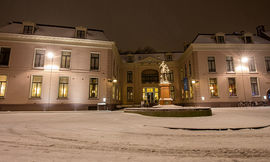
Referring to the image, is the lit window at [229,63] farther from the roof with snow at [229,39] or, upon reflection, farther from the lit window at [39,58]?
the lit window at [39,58]

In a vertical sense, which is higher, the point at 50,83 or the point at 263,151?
the point at 50,83

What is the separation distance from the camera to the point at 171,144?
350 centimetres

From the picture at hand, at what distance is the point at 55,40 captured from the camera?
1819 cm

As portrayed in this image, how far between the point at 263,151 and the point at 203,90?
18699mm

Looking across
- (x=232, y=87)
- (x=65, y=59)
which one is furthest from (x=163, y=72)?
(x=65, y=59)

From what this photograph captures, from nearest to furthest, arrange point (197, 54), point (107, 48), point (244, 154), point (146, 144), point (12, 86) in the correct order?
point (244, 154), point (146, 144), point (12, 86), point (107, 48), point (197, 54)

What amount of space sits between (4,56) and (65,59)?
7.12 m

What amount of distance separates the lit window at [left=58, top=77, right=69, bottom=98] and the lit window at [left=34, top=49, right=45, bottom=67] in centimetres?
322

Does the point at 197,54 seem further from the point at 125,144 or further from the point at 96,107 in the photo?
the point at 125,144

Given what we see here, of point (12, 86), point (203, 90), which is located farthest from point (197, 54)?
point (12, 86)

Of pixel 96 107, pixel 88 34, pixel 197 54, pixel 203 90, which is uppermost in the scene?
pixel 88 34

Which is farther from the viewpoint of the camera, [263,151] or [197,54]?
[197,54]

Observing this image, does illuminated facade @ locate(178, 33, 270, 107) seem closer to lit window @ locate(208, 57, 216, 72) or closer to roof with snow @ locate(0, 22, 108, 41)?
lit window @ locate(208, 57, 216, 72)

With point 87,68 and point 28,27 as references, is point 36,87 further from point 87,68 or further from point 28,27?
point 28,27
